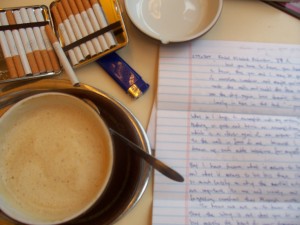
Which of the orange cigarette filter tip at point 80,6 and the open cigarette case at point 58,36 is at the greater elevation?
the orange cigarette filter tip at point 80,6

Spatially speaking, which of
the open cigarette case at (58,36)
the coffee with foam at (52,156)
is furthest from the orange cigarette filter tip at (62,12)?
the coffee with foam at (52,156)

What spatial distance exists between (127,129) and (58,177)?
0.36 feet

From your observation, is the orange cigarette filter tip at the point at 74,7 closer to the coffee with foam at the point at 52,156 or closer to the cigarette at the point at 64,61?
the cigarette at the point at 64,61

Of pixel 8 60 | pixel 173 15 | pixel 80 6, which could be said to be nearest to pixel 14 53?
pixel 8 60

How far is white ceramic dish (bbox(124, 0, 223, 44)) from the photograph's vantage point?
0.46 meters

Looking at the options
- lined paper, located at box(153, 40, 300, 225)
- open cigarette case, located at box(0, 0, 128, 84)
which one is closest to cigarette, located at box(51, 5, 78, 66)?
open cigarette case, located at box(0, 0, 128, 84)

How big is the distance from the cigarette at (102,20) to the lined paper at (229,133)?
0.26 feet

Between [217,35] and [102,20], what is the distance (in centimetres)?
18

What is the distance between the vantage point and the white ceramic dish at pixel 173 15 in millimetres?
461

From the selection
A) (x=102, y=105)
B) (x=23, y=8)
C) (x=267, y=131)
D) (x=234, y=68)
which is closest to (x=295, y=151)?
(x=267, y=131)

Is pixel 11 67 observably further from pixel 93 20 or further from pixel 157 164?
pixel 157 164

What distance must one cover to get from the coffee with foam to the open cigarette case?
0.08 m

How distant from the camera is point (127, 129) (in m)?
0.42

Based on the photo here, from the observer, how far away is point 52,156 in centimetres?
37
